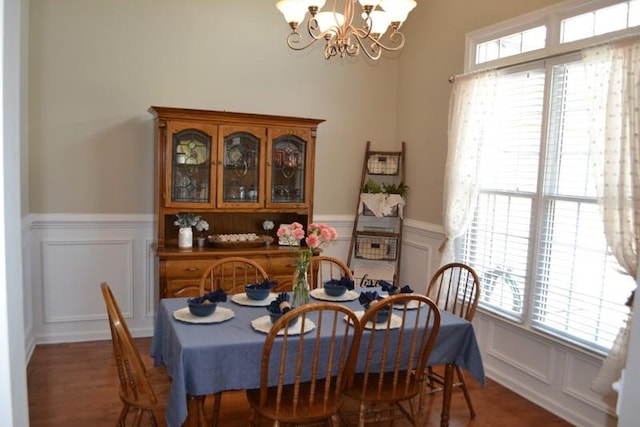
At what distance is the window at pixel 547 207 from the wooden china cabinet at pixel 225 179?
1486 millimetres

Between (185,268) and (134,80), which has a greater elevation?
(134,80)

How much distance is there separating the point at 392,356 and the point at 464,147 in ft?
6.27

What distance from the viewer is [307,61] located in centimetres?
459

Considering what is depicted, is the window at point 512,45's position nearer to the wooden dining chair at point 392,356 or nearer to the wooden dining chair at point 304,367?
the wooden dining chair at point 392,356

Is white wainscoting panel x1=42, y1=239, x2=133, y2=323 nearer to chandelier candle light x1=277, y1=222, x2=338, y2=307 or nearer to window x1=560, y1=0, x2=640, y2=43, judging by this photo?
chandelier candle light x1=277, y1=222, x2=338, y2=307

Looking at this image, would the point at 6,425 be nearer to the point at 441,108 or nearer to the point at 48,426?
the point at 48,426

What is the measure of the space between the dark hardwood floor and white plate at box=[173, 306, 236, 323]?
74 centimetres

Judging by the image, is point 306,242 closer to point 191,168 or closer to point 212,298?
point 212,298

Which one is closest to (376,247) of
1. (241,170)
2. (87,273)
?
(241,170)

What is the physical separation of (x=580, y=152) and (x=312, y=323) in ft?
6.32

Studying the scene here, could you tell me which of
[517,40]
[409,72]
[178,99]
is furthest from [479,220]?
[178,99]

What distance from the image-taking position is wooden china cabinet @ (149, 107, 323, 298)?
383 centimetres

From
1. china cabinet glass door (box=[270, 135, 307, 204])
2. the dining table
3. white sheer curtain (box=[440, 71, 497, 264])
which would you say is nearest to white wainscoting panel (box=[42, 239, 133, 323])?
china cabinet glass door (box=[270, 135, 307, 204])

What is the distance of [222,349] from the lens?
217 centimetres
